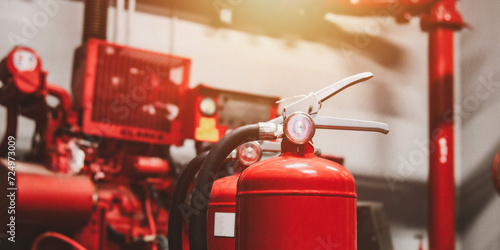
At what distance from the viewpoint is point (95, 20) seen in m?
2.39

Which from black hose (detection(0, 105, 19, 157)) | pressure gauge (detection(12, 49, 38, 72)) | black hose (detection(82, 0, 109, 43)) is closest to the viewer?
pressure gauge (detection(12, 49, 38, 72))

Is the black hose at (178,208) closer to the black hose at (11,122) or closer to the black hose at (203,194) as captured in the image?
the black hose at (203,194)

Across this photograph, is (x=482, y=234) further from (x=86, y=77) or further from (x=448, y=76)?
(x=86, y=77)

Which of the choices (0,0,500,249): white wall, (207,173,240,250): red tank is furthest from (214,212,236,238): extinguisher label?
(0,0,500,249): white wall

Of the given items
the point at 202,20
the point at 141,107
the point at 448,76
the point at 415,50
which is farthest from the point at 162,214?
the point at 415,50

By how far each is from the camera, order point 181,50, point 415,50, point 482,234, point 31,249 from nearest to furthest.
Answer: point 31,249 → point 181,50 → point 482,234 → point 415,50

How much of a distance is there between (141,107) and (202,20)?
112 centimetres

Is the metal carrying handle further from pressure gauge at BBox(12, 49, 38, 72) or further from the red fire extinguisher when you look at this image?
pressure gauge at BBox(12, 49, 38, 72)

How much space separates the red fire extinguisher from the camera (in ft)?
3.12

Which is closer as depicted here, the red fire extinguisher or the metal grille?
the red fire extinguisher

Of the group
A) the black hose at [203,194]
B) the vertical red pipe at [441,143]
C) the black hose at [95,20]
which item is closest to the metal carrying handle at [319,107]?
the black hose at [203,194]

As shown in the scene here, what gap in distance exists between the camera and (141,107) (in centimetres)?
218

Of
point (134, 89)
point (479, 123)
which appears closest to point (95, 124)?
point (134, 89)

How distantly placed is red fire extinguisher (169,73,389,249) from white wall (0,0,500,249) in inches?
79.1
